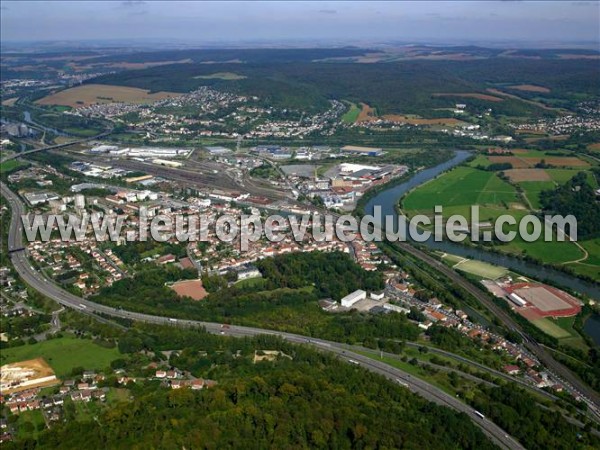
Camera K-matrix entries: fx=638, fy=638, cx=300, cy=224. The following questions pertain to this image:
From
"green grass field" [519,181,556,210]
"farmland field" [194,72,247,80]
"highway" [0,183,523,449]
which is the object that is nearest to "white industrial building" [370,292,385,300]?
"highway" [0,183,523,449]

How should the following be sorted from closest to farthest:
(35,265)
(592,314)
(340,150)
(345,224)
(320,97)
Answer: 1. (592,314)
2. (35,265)
3. (345,224)
4. (340,150)
5. (320,97)

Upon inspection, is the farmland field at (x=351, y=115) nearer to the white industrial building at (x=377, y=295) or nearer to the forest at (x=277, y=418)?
the white industrial building at (x=377, y=295)

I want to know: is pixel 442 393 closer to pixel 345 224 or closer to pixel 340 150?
pixel 345 224

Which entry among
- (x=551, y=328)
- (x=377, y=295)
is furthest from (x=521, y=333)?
(x=377, y=295)

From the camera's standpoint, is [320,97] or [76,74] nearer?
[320,97]

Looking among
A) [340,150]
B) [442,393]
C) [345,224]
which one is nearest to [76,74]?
[340,150]

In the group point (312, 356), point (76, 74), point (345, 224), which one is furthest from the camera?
point (76, 74)

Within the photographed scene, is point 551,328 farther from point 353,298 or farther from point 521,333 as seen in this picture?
point 353,298
